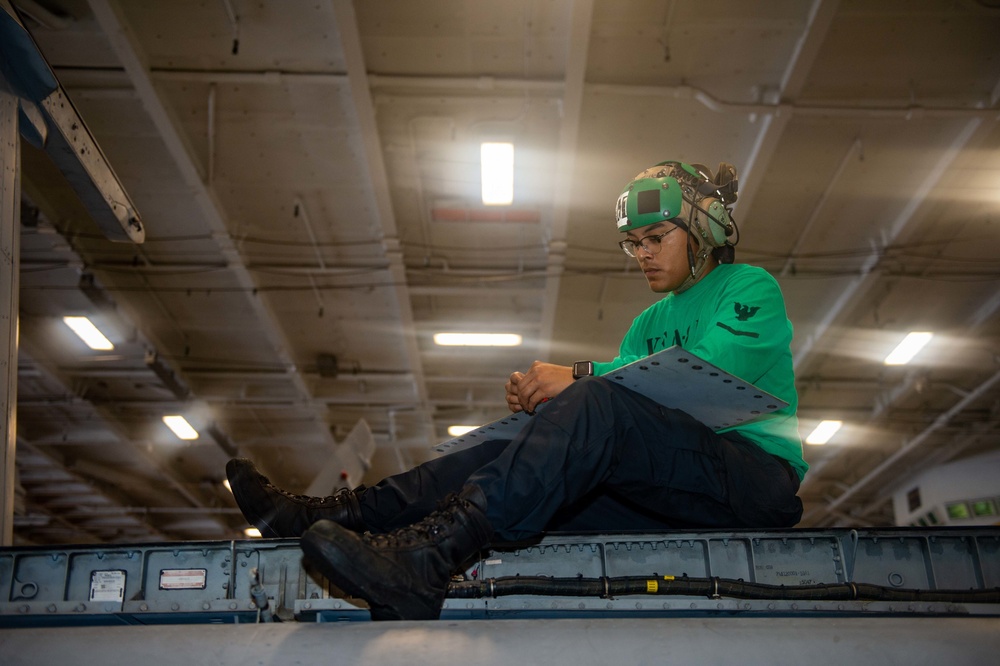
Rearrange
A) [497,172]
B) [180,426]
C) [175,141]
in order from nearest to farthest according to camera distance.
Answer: [175,141], [497,172], [180,426]

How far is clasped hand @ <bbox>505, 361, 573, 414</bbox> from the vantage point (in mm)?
2822

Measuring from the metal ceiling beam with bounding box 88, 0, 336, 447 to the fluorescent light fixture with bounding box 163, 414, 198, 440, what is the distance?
10.6 ft

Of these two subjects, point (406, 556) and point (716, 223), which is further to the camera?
point (716, 223)

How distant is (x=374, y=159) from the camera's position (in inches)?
313

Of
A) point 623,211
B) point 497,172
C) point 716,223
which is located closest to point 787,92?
point 497,172

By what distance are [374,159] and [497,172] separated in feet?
3.79

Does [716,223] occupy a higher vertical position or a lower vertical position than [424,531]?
higher

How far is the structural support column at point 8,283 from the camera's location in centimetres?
317

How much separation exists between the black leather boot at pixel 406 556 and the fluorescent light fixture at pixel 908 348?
10.2 meters

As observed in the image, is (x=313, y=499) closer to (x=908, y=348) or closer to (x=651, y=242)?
(x=651, y=242)

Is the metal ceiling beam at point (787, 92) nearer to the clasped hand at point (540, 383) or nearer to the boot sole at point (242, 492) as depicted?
the clasped hand at point (540, 383)

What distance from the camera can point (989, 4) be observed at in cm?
662

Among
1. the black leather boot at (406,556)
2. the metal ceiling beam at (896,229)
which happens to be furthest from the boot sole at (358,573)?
the metal ceiling beam at (896,229)

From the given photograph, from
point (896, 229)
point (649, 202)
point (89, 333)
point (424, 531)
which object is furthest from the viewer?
point (89, 333)
